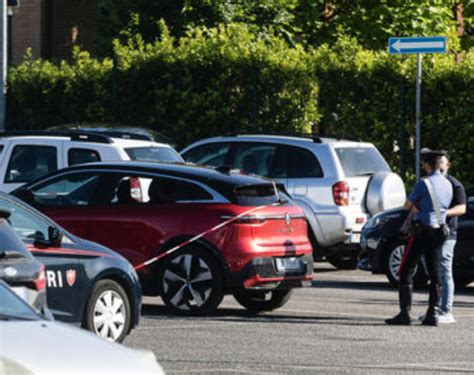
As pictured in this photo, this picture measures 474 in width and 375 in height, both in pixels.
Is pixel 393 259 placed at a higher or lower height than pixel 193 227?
lower

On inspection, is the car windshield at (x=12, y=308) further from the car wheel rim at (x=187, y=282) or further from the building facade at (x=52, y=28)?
the building facade at (x=52, y=28)

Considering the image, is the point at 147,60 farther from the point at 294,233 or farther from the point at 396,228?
the point at 294,233

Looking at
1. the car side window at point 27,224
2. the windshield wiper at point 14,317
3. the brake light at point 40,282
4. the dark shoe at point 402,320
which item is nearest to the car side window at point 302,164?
the dark shoe at point 402,320

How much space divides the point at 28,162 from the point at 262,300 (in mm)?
5517

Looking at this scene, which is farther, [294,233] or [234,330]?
[294,233]

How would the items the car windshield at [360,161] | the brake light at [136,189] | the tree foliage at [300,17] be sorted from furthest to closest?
the tree foliage at [300,17] → the car windshield at [360,161] → the brake light at [136,189]

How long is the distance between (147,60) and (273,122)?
9.94ft

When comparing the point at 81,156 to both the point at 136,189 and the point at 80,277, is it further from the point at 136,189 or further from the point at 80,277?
the point at 80,277

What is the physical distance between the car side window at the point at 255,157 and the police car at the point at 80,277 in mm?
9019

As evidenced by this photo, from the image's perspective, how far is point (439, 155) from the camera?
15820mm

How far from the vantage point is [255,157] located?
22859 millimetres

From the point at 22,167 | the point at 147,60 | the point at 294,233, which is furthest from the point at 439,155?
the point at 147,60

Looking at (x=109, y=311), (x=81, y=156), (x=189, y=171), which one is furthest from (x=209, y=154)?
(x=109, y=311)

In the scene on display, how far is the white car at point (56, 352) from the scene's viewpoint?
7.22 meters
